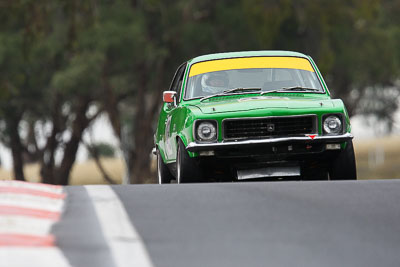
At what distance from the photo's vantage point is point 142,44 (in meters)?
28.9

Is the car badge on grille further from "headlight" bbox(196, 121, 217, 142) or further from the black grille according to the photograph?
"headlight" bbox(196, 121, 217, 142)

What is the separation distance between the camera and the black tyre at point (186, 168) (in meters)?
10.5

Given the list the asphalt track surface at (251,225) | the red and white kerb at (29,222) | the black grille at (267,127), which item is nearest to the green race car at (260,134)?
the black grille at (267,127)

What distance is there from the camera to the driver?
11461mm

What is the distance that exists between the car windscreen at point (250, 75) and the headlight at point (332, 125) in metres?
1.03

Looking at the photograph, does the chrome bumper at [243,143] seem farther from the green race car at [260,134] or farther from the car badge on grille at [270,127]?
the car badge on grille at [270,127]

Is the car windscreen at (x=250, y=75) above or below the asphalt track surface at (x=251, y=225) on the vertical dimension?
above

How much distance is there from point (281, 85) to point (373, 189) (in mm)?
3182

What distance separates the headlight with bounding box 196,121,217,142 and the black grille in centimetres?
13

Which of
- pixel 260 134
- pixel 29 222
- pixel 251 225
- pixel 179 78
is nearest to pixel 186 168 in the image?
pixel 260 134

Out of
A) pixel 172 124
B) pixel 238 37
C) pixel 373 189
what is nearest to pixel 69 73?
pixel 238 37

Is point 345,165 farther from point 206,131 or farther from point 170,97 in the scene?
point 170,97

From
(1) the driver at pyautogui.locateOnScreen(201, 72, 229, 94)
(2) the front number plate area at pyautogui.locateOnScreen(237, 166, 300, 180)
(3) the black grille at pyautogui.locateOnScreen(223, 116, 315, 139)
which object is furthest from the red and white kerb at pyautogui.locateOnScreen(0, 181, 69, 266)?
(1) the driver at pyautogui.locateOnScreen(201, 72, 229, 94)

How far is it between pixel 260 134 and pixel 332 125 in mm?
809
